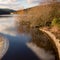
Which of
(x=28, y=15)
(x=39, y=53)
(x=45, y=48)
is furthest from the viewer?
(x=28, y=15)

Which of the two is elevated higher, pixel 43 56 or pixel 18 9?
pixel 18 9

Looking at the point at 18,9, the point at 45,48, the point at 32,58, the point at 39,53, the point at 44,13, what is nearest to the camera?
the point at 32,58

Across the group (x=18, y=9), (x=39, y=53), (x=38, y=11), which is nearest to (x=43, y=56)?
(x=39, y=53)

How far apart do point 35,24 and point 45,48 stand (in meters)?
8.39

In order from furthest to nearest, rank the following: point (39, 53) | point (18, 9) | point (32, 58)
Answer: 1. point (18, 9)
2. point (39, 53)
3. point (32, 58)

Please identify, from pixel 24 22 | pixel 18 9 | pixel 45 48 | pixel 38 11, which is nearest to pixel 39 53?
pixel 45 48

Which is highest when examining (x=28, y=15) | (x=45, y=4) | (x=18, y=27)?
(x=45, y=4)

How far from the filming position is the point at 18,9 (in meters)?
18.6

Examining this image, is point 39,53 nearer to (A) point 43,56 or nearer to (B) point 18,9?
(A) point 43,56

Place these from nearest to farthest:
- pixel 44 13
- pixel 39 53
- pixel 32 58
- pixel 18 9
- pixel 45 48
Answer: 1. pixel 32 58
2. pixel 39 53
3. pixel 45 48
4. pixel 18 9
5. pixel 44 13

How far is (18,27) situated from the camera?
2198 centimetres

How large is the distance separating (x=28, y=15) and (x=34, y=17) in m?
0.81

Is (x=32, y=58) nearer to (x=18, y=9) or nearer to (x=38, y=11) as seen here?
(x=18, y=9)

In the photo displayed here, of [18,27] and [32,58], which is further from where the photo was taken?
[18,27]
